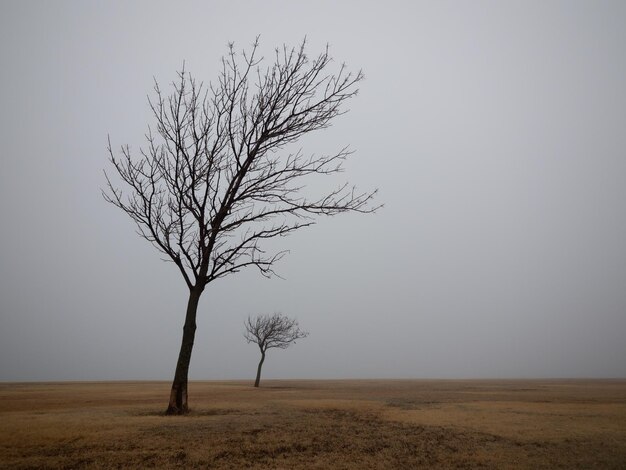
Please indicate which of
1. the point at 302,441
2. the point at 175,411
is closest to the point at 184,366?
the point at 175,411

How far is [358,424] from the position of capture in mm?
14078

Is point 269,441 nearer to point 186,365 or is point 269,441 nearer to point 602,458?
point 186,365

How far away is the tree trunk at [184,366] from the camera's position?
51.4ft

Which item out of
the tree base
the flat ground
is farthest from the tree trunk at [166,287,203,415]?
the flat ground

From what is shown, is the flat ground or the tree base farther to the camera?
the tree base

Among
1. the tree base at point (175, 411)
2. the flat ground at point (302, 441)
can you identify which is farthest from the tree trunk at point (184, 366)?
the flat ground at point (302, 441)

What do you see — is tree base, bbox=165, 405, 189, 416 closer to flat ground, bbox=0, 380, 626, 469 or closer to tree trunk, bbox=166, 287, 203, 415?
tree trunk, bbox=166, 287, 203, 415

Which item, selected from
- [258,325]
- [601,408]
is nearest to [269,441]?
[601,408]

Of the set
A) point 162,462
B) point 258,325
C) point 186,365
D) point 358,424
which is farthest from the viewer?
point 258,325

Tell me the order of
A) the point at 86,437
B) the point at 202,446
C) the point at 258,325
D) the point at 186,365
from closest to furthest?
the point at 202,446 → the point at 86,437 → the point at 186,365 → the point at 258,325

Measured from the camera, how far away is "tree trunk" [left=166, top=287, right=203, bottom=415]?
15.7m

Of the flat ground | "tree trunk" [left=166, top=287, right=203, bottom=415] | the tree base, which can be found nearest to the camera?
the flat ground

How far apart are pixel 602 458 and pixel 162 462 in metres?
10.5

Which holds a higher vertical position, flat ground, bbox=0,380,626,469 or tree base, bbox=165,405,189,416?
tree base, bbox=165,405,189,416
